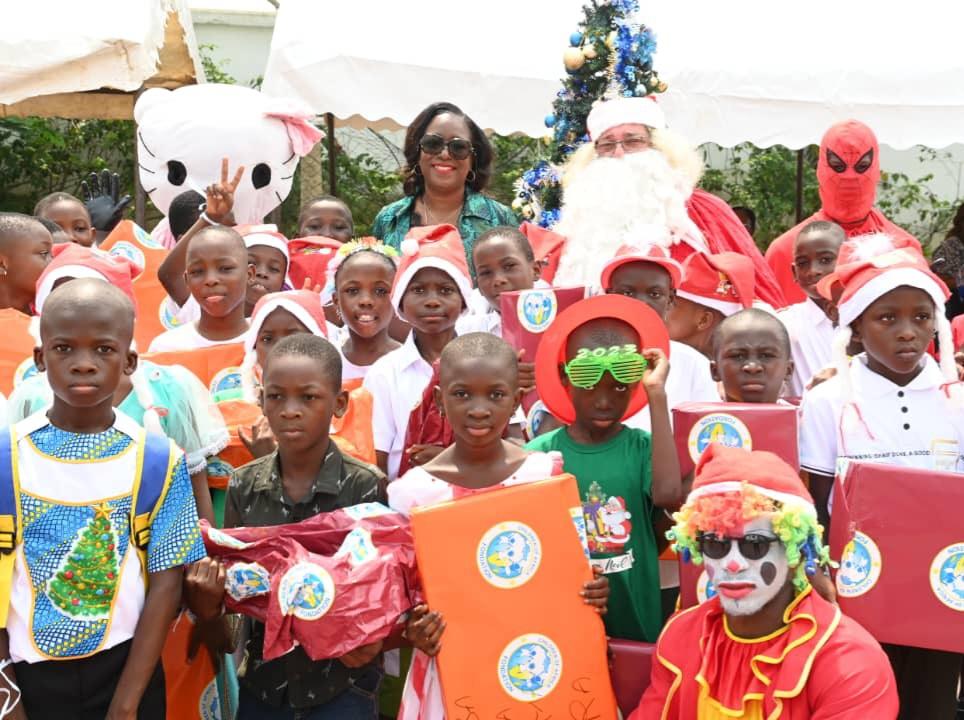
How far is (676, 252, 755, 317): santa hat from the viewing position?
17.1 ft

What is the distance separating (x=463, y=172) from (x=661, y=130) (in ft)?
3.63

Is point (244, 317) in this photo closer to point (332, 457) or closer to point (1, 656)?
point (332, 457)

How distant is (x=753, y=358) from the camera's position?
4312 mm

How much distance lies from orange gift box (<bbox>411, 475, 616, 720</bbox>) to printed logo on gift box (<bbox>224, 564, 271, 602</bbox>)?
1.54ft

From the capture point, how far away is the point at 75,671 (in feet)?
11.0

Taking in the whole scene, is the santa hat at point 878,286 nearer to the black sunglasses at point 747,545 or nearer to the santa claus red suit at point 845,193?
the black sunglasses at point 747,545

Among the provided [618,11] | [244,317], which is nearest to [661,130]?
[618,11]

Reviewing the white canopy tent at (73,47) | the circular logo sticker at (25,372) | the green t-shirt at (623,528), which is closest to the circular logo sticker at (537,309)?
the green t-shirt at (623,528)

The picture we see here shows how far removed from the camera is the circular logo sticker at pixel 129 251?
19.5 feet

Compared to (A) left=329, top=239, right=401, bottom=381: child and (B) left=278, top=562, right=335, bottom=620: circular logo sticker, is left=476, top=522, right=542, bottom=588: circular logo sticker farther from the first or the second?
(A) left=329, top=239, right=401, bottom=381: child

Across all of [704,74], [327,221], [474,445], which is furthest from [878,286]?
[704,74]

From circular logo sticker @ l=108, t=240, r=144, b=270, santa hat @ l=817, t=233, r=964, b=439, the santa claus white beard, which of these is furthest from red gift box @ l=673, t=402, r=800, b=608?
circular logo sticker @ l=108, t=240, r=144, b=270

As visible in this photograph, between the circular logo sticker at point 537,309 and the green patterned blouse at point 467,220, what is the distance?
1.50 m

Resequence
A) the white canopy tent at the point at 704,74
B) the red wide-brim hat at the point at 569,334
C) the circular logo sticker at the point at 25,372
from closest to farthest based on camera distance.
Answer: the red wide-brim hat at the point at 569,334 → the circular logo sticker at the point at 25,372 → the white canopy tent at the point at 704,74
